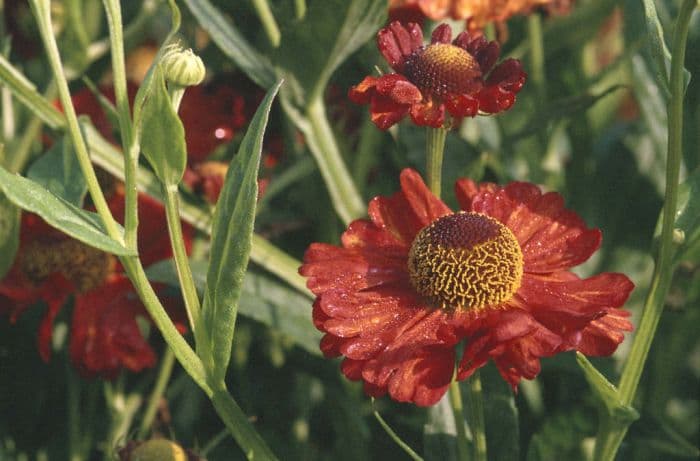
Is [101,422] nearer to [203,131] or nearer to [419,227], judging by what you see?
[203,131]

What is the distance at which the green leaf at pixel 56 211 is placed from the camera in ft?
1.55

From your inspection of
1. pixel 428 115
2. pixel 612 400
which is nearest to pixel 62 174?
pixel 428 115

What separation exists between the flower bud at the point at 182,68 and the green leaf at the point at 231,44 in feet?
0.73

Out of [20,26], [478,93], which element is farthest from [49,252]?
[478,93]

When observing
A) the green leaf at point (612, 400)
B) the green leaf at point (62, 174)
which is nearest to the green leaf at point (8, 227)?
the green leaf at point (62, 174)

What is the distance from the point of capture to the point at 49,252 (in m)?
0.81

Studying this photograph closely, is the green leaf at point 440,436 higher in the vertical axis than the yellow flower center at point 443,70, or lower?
lower

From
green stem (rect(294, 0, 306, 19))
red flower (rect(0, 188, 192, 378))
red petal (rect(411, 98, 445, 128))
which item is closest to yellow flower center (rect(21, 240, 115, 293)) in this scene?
red flower (rect(0, 188, 192, 378))

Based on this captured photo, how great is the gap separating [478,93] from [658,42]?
95 millimetres

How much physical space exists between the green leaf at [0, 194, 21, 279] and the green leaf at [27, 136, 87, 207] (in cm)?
2

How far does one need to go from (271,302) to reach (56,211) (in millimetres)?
262

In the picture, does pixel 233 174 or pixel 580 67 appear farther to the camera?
pixel 580 67

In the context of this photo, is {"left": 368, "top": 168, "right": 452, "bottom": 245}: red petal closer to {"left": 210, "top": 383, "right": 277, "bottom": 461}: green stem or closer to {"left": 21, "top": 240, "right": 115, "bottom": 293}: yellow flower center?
{"left": 210, "top": 383, "right": 277, "bottom": 461}: green stem

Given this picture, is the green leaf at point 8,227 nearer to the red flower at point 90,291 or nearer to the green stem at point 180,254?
the red flower at point 90,291
